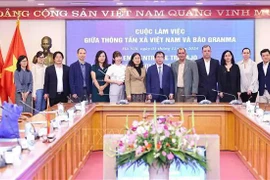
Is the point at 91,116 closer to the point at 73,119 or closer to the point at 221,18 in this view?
the point at 73,119

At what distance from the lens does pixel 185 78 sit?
7680 mm

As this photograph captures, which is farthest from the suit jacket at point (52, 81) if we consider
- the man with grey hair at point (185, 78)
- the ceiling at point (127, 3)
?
the ceiling at point (127, 3)

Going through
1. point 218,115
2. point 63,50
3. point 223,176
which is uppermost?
point 63,50

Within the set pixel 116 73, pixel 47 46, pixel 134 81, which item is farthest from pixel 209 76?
pixel 47 46

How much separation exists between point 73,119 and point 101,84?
8.44ft

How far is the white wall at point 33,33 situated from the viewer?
9.89 m

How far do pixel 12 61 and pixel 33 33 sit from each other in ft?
2.23

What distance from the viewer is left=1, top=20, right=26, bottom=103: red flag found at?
955 centimetres

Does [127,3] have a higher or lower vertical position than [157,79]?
higher

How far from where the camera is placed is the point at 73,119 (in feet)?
17.6

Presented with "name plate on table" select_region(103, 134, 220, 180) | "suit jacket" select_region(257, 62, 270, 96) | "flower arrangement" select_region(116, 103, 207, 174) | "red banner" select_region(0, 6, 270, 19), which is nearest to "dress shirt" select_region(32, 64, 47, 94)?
"red banner" select_region(0, 6, 270, 19)

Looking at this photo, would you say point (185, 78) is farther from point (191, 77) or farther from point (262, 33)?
point (262, 33)

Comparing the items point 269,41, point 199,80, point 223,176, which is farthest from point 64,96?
point 269,41

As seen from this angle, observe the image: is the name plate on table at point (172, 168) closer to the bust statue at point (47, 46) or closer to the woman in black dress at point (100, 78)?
the woman in black dress at point (100, 78)
